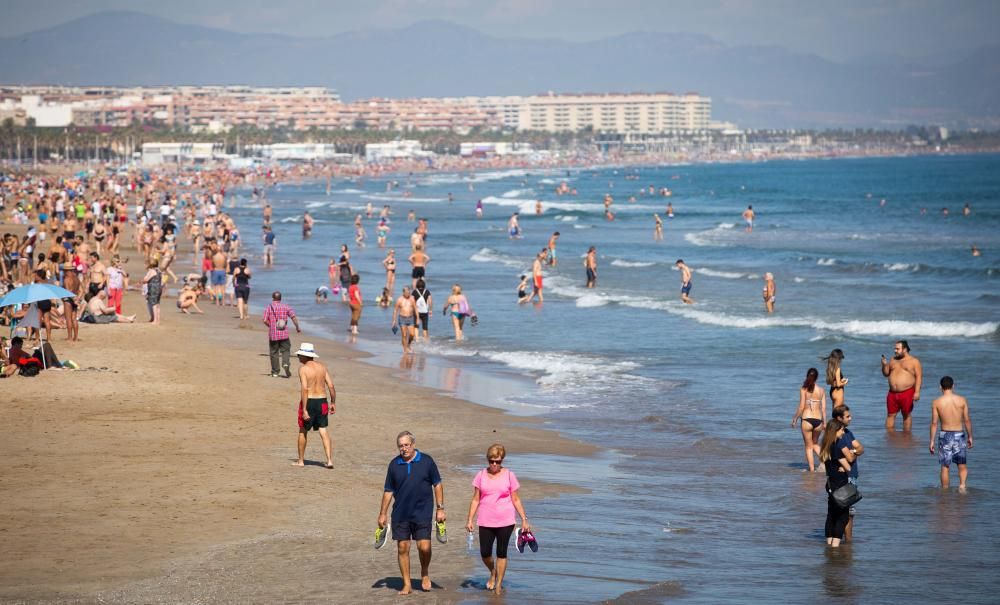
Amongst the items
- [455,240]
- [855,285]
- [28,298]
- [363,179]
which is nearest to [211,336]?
[28,298]

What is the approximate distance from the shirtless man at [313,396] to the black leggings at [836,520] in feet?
16.0

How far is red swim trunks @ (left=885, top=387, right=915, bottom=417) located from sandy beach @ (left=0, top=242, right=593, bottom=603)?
415 cm

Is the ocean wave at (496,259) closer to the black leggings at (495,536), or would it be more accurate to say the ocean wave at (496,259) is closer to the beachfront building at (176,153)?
the black leggings at (495,536)

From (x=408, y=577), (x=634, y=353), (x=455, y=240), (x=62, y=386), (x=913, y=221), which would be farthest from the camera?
(x=913, y=221)

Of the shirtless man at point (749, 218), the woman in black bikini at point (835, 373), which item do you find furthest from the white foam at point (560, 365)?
the shirtless man at point (749, 218)

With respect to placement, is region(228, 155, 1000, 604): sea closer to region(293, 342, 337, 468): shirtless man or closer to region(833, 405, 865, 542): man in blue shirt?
region(833, 405, 865, 542): man in blue shirt

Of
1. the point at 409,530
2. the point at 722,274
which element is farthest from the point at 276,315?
the point at 722,274

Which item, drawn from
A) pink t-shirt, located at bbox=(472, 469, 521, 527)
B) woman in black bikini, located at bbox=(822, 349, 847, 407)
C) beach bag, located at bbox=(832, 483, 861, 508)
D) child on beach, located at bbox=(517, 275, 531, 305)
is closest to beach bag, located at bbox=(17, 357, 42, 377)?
pink t-shirt, located at bbox=(472, 469, 521, 527)

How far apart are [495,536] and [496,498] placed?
1.33 feet

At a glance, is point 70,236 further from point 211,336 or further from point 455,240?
point 455,240

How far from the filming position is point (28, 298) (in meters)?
18.0

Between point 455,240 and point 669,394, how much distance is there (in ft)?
121

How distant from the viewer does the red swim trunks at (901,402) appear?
1602cm

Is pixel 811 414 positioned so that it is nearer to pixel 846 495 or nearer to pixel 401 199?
pixel 846 495
